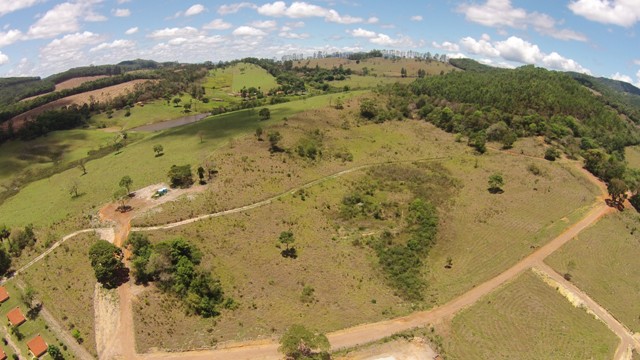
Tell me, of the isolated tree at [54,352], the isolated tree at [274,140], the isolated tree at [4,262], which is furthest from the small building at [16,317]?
the isolated tree at [274,140]

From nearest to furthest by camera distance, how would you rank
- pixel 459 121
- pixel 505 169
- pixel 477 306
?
pixel 477 306
pixel 505 169
pixel 459 121

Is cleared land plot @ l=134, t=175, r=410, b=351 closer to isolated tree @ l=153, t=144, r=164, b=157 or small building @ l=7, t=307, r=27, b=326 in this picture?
small building @ l=7, t=307, r=27, b=326

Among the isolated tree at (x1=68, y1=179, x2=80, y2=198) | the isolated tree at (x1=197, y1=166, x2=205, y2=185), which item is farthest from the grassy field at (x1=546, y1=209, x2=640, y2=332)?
the isolated tree at (x1=68, y1=179, x2=80, y2=198)

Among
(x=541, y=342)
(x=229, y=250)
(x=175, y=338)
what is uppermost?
(x=229, y=250)

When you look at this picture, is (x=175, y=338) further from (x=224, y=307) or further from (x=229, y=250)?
(x=229, y=250)

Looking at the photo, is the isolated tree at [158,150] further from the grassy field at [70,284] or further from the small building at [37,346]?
the small building at [37,346]

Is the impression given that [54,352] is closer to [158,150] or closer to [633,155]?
[158,150]

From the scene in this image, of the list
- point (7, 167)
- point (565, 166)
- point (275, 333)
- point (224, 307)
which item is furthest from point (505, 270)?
point (7, 167)
